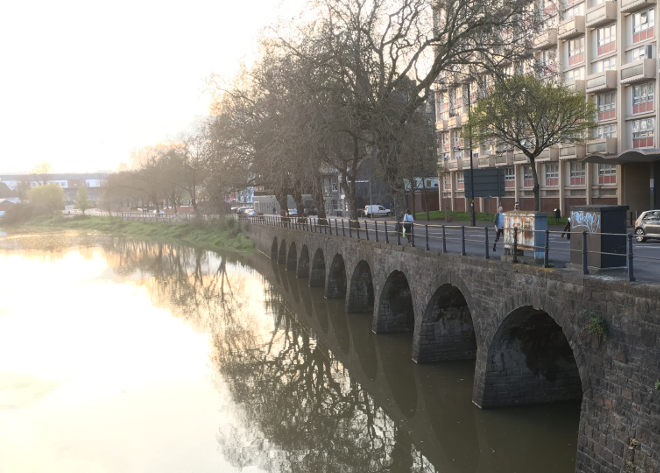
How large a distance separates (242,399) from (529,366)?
7587 mm

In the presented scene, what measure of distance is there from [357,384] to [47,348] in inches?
490

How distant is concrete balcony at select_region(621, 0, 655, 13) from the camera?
3459 cm

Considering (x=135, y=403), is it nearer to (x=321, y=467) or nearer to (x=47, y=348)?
(x=321, y=467)

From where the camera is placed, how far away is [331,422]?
578 inches

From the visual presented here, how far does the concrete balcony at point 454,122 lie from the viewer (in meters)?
56.8

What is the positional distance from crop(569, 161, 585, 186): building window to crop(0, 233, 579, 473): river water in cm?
2435

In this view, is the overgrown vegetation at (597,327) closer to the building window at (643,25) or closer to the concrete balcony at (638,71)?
the concrete balcony at (638,71)

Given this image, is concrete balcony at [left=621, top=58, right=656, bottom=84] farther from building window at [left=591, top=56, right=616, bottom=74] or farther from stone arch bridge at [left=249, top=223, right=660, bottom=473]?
stone arch bridge at [left=249, top=223, right=660, bottom=473]

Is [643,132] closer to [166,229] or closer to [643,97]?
[643,97]

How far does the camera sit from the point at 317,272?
32.6 metres

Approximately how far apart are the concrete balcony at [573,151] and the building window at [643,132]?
3.86m

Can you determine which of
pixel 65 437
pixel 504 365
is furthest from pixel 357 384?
pixel 65 437

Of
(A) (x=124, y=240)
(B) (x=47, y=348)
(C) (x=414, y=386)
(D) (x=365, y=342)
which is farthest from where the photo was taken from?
(A) (x=124, y=240)

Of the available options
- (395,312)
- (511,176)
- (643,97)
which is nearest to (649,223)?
(395,312)
